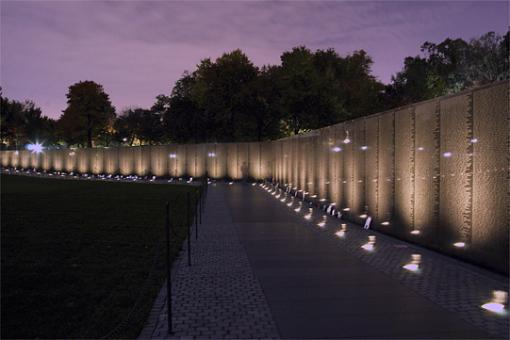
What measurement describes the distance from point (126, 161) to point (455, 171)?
1605 inches

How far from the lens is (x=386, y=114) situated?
12344mm

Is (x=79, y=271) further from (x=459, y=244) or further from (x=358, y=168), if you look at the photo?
(x=358, y=168)

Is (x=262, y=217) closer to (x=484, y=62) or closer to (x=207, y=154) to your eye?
(x=207, y=154)

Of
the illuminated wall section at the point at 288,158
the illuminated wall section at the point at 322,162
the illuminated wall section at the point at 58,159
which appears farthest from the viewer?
the illuminated wall section at the point at 58,159

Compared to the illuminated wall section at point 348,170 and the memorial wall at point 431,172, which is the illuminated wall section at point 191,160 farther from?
the illuminated wall section at point 348,170

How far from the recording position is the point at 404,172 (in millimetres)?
11117

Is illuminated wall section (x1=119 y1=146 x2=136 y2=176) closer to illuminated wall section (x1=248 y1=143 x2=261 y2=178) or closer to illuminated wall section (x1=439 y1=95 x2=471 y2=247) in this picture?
illuminated wall section (x1=248 y1=143 x2=261 y2=178)

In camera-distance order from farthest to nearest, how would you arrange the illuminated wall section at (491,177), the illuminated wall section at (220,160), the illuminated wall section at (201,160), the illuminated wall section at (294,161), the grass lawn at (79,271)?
the illuminated wall section at (201,160) < the illuminated wall section at (220,160) < the illuminated wall section at (294,161) < the illuminated wall section at (491,177) < the grass lawn at (79,271)

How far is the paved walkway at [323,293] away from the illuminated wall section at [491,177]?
422mm

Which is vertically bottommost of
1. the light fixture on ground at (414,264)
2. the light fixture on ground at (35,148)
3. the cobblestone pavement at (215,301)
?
the cobblestone pavement at (215,301)

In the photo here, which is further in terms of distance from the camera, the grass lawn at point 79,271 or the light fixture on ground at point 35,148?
the light fixture on ground at point 35,148

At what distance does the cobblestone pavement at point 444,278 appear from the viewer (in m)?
5.58

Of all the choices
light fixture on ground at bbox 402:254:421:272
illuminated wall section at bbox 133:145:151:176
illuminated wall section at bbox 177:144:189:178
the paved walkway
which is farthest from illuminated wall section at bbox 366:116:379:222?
illuminated wall section at bbox 133:145:151:176

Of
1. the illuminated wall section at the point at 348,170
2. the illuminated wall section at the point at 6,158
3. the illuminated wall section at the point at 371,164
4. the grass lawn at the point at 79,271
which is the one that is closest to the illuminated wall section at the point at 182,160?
the grass lawn at the point at 79,271
